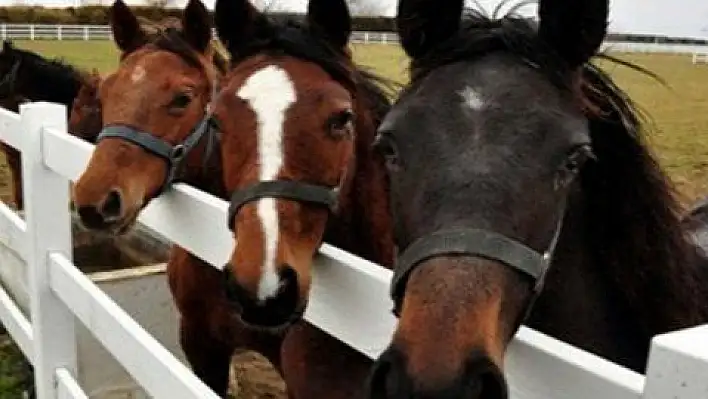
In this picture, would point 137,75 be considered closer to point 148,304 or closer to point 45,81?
point 148,304

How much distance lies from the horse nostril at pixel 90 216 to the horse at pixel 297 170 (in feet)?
1.88

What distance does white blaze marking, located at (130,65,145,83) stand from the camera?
9.69 ft

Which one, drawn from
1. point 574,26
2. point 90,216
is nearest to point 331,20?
point 90,216

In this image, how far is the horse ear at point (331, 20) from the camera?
2.48 metres

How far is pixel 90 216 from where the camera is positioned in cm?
254

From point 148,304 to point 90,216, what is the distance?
1.43 metres

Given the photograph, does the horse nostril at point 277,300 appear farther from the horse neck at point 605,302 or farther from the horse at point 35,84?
the horse at point 35,84

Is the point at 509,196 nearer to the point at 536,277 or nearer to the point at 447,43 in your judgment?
the point at 536,277

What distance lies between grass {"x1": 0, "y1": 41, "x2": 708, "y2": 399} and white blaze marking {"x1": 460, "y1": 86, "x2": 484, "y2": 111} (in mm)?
584

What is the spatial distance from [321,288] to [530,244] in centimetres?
57

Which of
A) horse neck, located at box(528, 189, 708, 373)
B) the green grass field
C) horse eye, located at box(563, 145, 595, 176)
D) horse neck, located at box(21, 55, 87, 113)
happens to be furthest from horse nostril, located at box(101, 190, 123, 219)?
horse neck, located at box(21, 55, 87, 113)

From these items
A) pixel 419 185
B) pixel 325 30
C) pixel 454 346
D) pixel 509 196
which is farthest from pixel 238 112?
pixel 454 346

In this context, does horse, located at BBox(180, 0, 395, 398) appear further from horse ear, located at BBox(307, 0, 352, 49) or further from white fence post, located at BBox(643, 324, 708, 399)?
white fence post, located at BBox(643, 324, 708, 399)

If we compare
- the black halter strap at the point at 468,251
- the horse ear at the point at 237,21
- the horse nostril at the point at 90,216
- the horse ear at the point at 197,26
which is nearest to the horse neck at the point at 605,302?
the black halter strap at the point at 468,251
